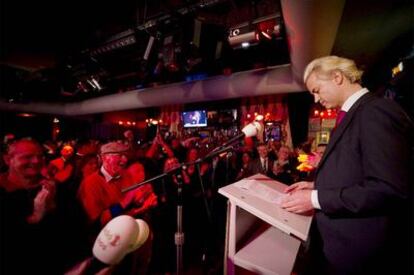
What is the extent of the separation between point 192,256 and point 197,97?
411cm

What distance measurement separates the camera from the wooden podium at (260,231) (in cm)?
118

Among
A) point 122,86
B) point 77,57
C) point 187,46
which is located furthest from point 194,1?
point 122,86

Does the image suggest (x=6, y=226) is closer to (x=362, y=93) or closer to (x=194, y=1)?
(x=362, y=93)

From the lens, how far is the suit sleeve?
103 cm

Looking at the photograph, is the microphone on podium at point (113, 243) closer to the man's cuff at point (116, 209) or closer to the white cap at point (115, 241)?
the white cap at point (115, 241)

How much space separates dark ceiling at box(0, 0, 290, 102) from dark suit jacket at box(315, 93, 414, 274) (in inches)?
91.7

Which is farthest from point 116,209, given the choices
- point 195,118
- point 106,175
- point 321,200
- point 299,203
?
point 195,118

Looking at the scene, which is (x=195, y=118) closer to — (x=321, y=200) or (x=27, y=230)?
(x=27, y=230)

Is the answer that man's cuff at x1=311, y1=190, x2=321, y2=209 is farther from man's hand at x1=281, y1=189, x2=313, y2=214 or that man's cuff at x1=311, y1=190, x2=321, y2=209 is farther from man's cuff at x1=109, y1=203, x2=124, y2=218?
man's cuff at x1=109, y1=203, x2=124, y2=218

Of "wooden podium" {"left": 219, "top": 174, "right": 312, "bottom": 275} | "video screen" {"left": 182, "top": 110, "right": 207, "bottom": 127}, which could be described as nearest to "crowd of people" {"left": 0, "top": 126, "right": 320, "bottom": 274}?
"wooden podium" {"left": 219, "top": 174, "right": 312, "bottom": 275}

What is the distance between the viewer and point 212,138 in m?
8.83

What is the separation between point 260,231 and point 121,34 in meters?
3.80

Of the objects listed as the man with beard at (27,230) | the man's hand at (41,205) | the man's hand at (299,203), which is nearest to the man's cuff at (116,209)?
the man with beard at (27,230)

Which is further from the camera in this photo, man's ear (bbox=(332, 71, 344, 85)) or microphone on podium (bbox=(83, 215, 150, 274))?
man's ear (bbox=(332, 71, 344, 85))
